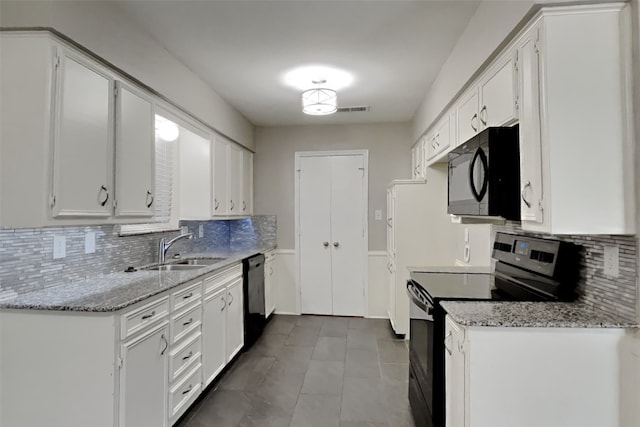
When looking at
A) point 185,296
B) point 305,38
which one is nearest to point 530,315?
Result: point 185,296

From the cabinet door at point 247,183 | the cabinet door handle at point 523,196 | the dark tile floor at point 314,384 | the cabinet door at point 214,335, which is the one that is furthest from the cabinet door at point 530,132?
the cabinet door at point 247,183

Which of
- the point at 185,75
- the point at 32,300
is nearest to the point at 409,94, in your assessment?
the point at 185,75

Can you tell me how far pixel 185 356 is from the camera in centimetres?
234

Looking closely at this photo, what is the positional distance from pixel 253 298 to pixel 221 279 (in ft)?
2.69

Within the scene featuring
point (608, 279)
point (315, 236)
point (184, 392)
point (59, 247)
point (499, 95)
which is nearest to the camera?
point (608, 279)

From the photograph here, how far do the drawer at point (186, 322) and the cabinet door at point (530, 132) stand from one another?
202 cm

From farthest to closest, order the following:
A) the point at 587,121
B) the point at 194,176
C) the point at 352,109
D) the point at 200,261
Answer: the point at 352,109, the point at 194,176, the point at 200,261, the point at 587,121

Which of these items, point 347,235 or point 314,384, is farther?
point 347,235

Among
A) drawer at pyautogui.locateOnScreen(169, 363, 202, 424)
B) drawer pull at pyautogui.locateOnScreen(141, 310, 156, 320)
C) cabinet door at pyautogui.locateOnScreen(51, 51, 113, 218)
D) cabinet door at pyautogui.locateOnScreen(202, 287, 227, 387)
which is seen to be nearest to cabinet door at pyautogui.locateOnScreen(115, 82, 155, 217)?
cabinet door at pyautogui.locateOnScreen(51, 51, 113, 218)

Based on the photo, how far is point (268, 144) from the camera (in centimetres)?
485

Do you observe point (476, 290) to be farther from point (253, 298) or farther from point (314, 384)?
point (253, 298)

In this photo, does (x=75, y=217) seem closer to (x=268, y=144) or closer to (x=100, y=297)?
(x=100, y=297)

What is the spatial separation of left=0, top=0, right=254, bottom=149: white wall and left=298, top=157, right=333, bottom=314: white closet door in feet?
5.46

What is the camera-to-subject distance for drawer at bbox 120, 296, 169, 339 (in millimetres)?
1736
